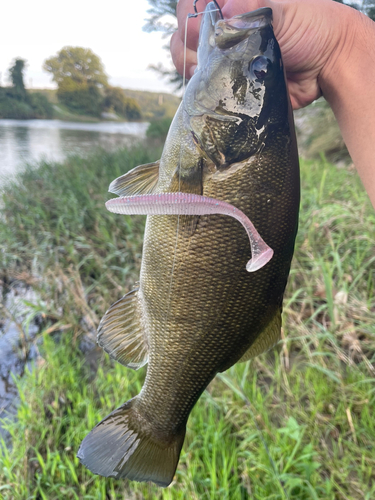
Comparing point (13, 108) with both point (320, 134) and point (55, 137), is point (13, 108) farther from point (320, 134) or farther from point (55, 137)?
point (320, 134)

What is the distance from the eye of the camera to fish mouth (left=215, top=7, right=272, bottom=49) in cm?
97

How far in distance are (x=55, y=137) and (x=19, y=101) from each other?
7.49 ft

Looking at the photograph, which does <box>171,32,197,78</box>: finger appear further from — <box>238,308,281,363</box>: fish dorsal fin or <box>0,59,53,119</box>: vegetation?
<box>0,59,53,119</box>: vegetation

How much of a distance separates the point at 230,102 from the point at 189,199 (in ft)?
1.65

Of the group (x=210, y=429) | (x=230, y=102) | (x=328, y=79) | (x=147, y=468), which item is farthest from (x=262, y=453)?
(x=328, y=79)

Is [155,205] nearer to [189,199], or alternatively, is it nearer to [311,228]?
[189,199]

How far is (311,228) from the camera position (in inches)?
126

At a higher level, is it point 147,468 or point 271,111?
point 271,111

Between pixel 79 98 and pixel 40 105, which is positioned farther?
pixel 40 105

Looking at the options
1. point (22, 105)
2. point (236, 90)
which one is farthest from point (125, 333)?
point (22, 105)

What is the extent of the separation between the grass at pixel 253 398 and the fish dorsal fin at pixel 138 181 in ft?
4.01

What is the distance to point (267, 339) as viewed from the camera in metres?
1.05

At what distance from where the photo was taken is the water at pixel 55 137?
30.9ft

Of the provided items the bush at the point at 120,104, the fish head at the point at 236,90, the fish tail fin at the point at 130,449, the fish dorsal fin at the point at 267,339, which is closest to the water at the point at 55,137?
the bush at the point at 120,104
